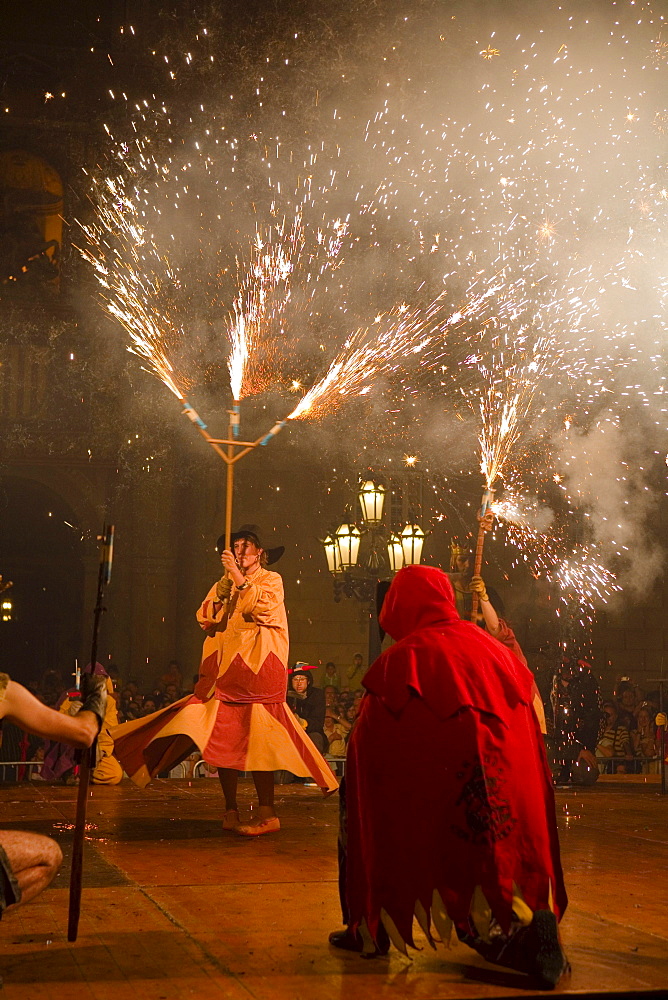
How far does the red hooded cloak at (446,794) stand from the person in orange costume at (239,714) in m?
3.01

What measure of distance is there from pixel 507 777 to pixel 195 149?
45.2ft

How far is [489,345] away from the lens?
18.6 m

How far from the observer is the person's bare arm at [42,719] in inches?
126

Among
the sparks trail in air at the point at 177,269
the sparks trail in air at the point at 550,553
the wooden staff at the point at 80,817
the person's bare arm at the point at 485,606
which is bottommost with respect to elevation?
the wooden staff at the point at 80,817

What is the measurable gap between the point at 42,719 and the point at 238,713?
382 centimetres

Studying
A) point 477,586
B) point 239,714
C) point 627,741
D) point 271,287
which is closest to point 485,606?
point 477,586

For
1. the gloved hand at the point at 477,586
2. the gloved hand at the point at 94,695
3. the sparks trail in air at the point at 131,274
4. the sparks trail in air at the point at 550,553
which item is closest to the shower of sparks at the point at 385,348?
the sparks trail in air at the point at 131,274

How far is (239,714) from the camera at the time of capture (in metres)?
7.01

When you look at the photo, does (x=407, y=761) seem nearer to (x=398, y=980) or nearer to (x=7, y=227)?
(x=398, y=980)

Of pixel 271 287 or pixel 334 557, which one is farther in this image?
pixel 271 287

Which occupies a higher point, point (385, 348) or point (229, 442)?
point (385, 348)

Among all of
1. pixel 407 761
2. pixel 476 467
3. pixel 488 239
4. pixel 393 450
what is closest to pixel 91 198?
pixel 393 450

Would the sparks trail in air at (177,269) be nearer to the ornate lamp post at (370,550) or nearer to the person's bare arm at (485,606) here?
the ornate lamp post at (370,550)

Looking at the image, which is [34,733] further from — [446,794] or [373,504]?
[373,504]
